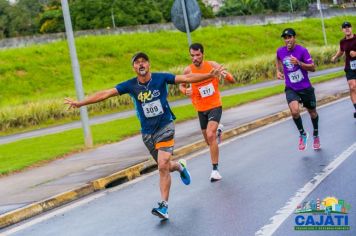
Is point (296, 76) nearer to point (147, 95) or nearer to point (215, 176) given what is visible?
point (215, 176)

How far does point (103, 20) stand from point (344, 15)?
96.6 feet

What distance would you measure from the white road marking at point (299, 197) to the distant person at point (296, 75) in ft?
3.86

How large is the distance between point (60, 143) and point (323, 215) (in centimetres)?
1304

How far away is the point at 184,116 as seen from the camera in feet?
74.7

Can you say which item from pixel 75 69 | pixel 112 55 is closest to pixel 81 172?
pixel 75 69

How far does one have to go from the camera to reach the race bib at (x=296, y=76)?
506 inches

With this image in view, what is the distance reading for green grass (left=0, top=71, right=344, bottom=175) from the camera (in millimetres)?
16297

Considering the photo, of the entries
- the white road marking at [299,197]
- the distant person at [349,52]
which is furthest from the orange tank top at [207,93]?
the distant person at [349,52]

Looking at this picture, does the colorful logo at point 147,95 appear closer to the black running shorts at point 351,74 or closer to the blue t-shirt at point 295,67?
the blue t-shirt at point 295,67

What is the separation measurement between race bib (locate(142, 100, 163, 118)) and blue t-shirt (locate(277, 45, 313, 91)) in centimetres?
433

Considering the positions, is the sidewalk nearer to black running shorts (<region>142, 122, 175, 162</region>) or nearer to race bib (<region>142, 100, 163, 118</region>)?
black running shorts (<region>142, 122, 175, 162</region>)

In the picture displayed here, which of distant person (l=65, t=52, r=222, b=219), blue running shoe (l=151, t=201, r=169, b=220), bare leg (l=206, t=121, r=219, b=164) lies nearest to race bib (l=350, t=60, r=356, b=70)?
bare leg (l=206, t=121, r=219, b=164)

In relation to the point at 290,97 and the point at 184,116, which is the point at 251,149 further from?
the point at 184,116

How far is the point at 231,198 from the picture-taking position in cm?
913
